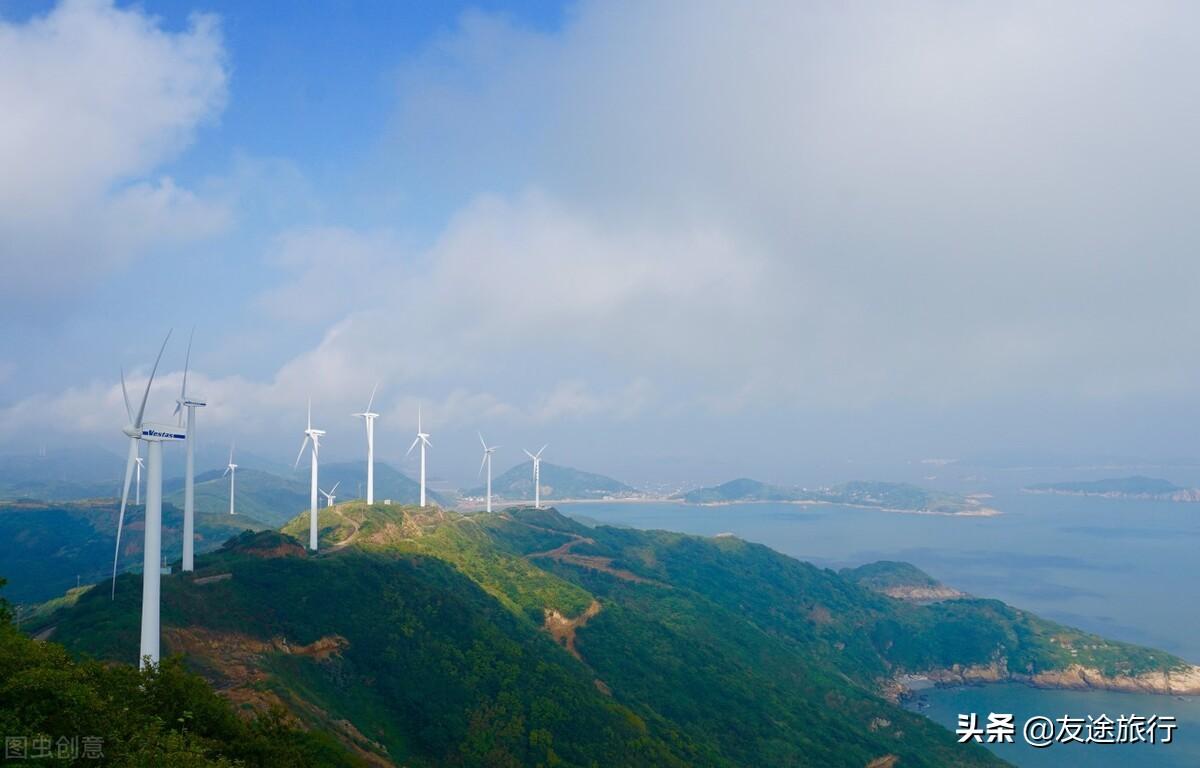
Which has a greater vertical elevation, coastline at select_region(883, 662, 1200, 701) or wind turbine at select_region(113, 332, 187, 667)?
wind turbine at select_region(113, 332, 187, 667)

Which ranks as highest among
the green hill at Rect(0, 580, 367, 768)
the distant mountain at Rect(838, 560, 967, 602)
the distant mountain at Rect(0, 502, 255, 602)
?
the green hill at Rect(0, 580, 367, 768)

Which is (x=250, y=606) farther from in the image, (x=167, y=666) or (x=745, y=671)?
(x=745, y=671)

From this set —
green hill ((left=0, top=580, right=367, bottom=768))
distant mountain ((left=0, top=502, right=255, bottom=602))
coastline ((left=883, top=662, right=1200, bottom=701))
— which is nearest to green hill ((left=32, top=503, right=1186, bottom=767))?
coastline ((left=883, top=662, right=1200, bottom=701))

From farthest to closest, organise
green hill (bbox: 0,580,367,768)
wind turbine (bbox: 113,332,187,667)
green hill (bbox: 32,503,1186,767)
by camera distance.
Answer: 1. green hill (bbox: 32,503,1186,767)
2. wind turbine (bbox: 113,332,187,667)
3. green hill (bbox: 0,580,367,768)

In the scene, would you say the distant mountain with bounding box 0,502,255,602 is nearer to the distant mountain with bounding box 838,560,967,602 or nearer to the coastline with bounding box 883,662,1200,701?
the coastline with bounding box 883,662,1200,701

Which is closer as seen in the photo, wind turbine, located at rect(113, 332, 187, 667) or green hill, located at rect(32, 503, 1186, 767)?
wind turbine, located at rect(113, 332, 187, 667)

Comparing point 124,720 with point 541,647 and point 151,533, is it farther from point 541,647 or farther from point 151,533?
point 541,647

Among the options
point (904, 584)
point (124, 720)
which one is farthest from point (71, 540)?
point (904, 584)

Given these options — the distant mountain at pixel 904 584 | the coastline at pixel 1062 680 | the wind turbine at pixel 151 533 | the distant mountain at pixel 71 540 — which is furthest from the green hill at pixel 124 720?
the distant mountain at pixel 904 584
